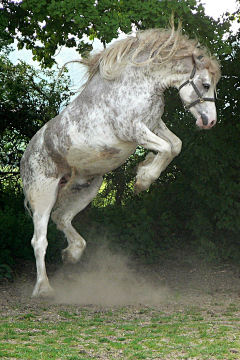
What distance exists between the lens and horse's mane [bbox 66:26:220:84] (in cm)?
570

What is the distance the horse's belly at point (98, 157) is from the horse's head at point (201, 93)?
2.63 feet

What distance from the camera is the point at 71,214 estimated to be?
22.5ft

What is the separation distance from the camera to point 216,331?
186 inches

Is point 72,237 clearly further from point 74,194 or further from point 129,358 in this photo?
point 129,358

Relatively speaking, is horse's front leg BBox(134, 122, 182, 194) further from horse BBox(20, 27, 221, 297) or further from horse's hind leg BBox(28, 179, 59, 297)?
horse's hind leg BBox(28, 179, 59, 297)

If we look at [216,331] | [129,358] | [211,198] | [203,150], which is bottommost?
[129,358]

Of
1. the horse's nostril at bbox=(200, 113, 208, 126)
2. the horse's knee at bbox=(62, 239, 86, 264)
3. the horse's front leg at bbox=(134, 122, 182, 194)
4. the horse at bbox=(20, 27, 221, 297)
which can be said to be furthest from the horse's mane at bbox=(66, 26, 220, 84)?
the horse's knee at bbox=(62, 239, 86, 264)

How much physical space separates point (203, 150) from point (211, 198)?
0.73 metres

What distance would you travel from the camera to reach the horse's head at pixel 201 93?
18.2 feet

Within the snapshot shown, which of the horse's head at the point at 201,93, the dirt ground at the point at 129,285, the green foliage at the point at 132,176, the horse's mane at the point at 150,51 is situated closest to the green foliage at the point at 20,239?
the green foliage at the point at 132,176

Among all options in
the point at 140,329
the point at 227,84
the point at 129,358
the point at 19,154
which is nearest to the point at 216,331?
the point at 140,329

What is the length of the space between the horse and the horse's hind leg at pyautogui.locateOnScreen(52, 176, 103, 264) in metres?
0.44


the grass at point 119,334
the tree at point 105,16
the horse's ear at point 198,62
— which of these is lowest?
the grass at point 119,334

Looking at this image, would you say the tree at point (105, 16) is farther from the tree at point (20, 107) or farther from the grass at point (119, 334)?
the grass at point (119, 334)
